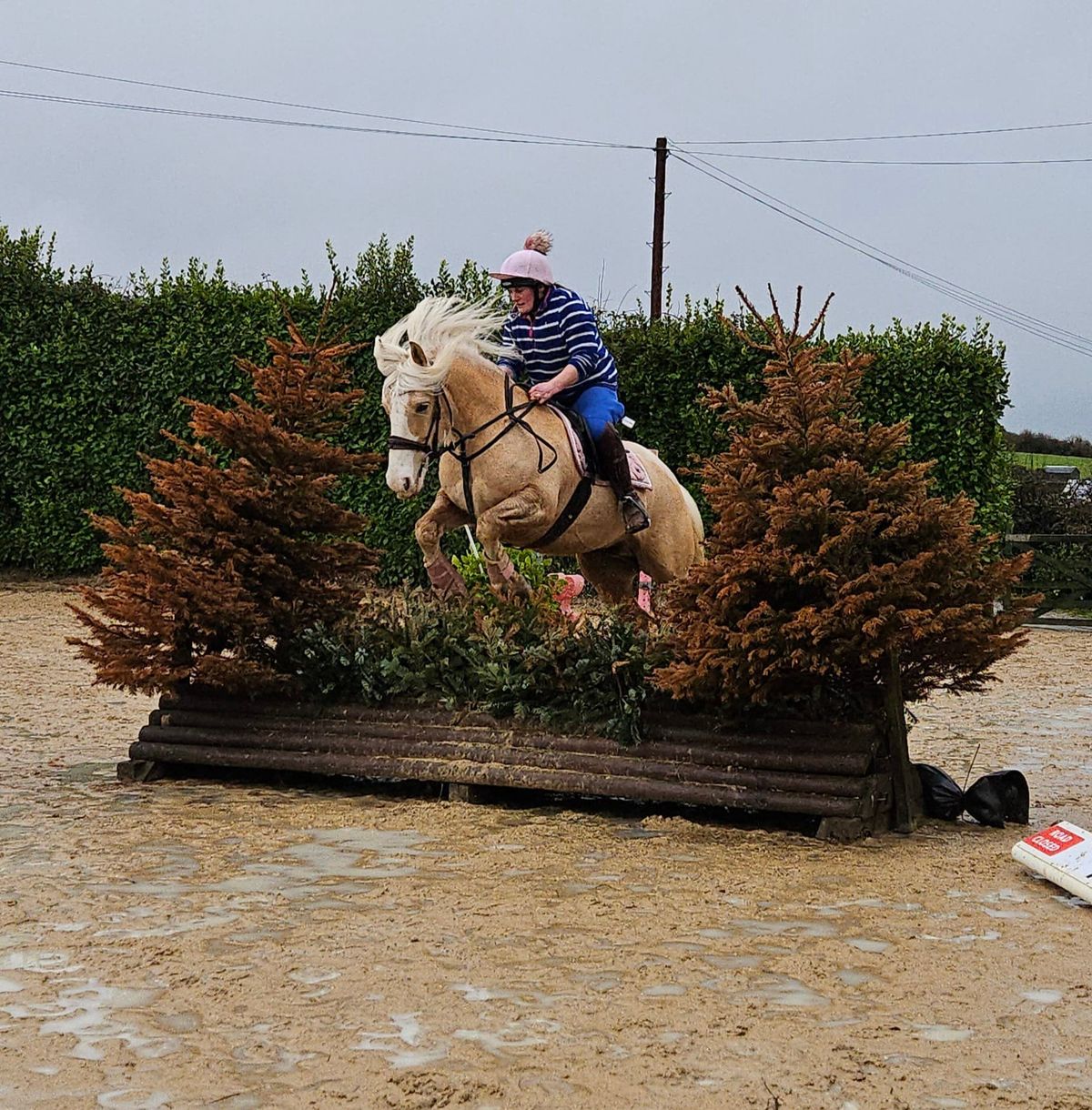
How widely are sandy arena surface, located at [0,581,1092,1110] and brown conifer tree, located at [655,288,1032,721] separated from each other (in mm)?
695

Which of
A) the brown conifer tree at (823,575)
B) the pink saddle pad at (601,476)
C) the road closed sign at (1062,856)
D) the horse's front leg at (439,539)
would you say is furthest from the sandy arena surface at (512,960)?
the pink saddle pad at (601,476)

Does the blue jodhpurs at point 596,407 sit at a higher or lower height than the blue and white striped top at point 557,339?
lower

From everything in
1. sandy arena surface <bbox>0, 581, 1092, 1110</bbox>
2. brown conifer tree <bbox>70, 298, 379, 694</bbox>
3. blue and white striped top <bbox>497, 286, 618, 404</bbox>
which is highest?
blue and white striped top <bbox>497, 286, 618, 404</bbox>

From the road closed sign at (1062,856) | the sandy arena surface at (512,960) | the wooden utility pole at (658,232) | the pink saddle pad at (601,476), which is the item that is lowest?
the sandy arena surface at (512,960)

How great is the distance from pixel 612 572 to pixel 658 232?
609 inches

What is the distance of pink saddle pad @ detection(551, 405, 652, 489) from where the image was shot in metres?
7.23

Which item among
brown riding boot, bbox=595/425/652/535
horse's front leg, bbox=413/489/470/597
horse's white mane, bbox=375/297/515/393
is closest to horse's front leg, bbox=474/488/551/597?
horse's front leg, bbox=413/489/470/597

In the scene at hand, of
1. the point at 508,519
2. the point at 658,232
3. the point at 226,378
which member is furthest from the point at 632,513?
the point at 658,232

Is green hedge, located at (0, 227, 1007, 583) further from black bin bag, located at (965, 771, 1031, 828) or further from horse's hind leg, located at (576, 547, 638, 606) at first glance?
black bin bag, located at (965, 771, 1031, 828)

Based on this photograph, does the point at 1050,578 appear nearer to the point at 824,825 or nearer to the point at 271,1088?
the point at 824,825

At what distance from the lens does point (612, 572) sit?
8.38 m

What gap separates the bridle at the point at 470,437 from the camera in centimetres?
689

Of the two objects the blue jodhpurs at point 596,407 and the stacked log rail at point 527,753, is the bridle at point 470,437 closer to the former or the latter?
the blue jodhpurs at point 596,407

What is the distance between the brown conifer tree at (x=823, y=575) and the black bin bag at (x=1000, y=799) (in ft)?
1.43
